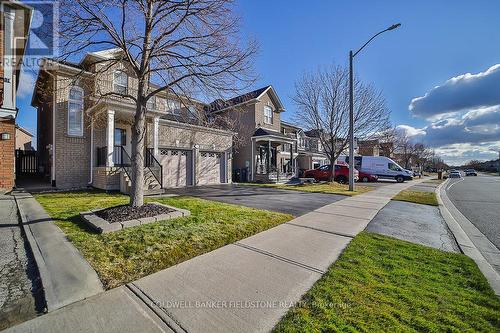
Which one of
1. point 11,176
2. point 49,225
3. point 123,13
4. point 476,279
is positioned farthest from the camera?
point 11,176

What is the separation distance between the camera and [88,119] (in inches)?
469

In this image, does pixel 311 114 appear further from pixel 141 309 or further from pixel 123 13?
pixel 141 309

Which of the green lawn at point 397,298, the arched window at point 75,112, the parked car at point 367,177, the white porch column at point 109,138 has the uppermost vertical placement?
the arched window at point 75,112

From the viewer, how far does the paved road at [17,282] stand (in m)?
2.23

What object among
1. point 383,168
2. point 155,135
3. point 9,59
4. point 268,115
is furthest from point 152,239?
point 383,168

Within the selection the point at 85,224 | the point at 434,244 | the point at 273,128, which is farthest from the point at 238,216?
the point at 273,128

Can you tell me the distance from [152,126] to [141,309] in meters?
11.9

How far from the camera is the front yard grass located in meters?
3.18

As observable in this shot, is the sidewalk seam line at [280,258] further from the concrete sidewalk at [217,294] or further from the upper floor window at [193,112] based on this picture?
the upper floor window at [193,112]

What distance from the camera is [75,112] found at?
11625mm

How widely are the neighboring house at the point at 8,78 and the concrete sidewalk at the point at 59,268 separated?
21.9ft

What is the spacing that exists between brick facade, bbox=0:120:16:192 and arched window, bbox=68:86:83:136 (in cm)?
218

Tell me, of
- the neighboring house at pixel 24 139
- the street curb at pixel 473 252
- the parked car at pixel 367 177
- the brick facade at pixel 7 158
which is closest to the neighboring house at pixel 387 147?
the parked car at pixel 367 177

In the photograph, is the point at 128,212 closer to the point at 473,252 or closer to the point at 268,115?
the point at 473,252
